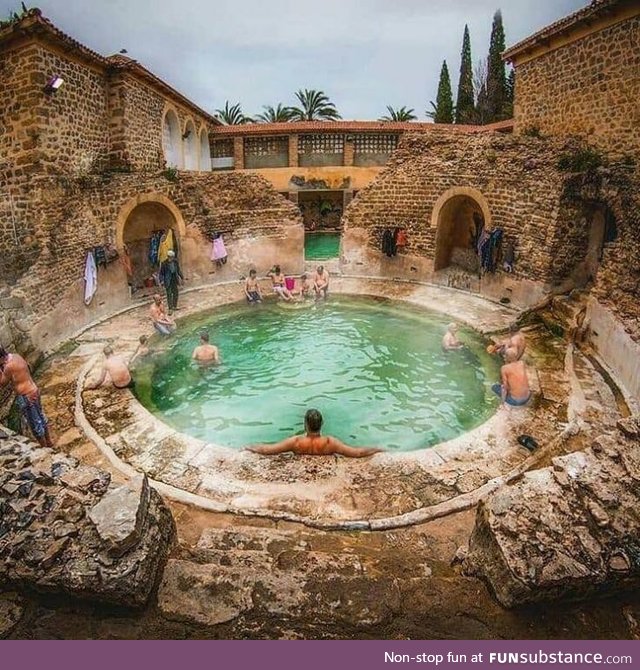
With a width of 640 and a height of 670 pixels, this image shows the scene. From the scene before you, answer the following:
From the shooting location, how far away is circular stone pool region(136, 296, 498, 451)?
26.7 feet

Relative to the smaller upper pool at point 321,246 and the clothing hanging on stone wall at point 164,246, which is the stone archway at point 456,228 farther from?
the clothing hanging on stone wall at point 164,246

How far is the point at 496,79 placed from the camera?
34281mm

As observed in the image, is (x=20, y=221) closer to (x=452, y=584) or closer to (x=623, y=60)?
(x=452, y=584)

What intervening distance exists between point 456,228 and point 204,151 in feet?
58.7

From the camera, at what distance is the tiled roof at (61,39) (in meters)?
11.3

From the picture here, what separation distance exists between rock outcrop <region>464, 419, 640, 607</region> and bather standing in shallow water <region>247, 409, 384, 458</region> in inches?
105

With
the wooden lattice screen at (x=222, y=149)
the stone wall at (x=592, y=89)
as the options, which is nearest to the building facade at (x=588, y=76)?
the stone wall at (x=592, y=89)

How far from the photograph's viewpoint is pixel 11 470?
4473 mm

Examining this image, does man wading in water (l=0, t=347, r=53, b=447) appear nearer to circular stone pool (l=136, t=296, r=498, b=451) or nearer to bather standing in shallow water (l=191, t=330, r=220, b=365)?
circular stone pool (l=136, t=296, r=498, b=451)

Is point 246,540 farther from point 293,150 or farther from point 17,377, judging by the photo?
point 293,150

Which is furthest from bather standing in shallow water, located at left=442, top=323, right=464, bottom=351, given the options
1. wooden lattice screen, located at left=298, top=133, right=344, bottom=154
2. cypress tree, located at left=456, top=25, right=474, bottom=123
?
cypress tree, located at left=456, top=25, right=474, bottom=123

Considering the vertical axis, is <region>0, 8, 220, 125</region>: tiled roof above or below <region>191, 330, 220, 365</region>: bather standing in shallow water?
above

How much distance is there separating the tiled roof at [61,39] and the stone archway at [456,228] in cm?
1169

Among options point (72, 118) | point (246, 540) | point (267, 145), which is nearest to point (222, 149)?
point (267, 145)
